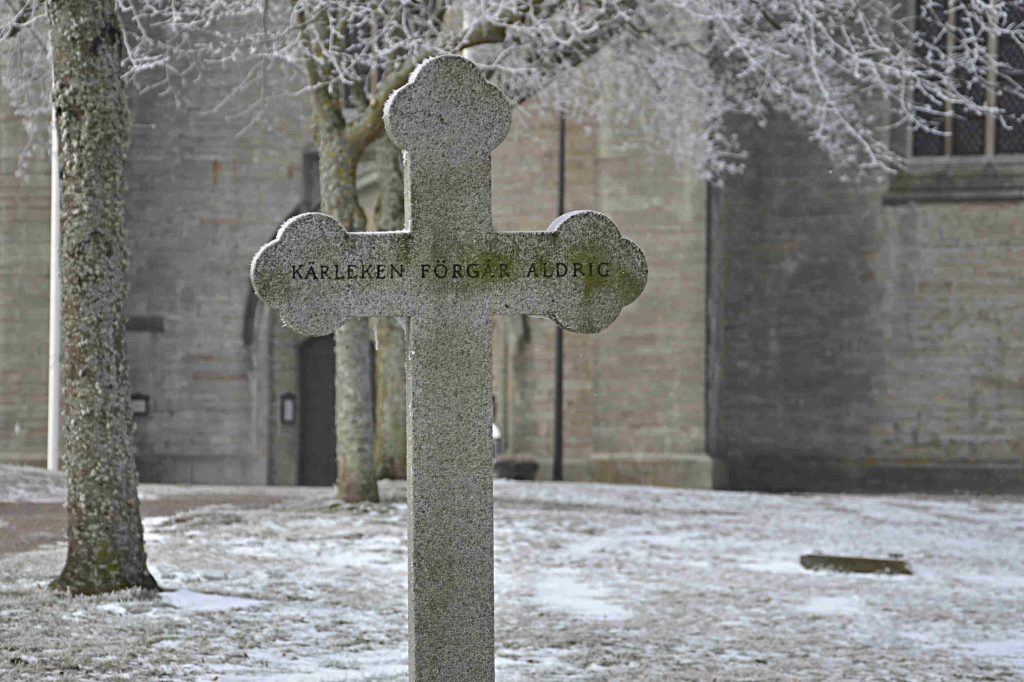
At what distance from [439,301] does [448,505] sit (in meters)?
0.66

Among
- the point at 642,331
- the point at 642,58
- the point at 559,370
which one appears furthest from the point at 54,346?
the point at 642,58

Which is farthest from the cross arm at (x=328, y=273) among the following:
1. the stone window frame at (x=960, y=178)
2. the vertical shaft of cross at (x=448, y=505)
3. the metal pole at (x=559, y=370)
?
the stone window frame at (x=960, y=178)

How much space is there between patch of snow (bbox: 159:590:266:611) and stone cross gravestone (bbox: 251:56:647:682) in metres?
3.04

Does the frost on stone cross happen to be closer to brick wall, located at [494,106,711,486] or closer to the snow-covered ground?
the snow-covered ground

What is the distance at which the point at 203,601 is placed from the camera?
7.15m

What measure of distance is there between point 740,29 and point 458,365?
11.4 meters

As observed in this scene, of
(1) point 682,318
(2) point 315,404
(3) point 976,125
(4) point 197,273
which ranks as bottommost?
(2) point 315,404

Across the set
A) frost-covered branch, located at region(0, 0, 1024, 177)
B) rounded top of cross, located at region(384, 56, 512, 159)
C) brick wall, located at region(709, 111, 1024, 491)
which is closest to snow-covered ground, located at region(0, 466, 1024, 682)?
rounded top of cross, located at region(384, 56, 512, 159)

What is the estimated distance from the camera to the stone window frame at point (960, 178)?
16922 mm

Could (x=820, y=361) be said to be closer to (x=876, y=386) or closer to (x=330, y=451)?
(x=876, y=386)

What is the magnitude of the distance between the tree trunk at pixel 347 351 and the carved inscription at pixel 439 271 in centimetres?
719

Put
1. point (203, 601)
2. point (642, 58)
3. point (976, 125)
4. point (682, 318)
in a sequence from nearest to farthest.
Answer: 1. point (203, 601)
2. point (642, 58)
3. point (682, 318)
4. point (976, 125)

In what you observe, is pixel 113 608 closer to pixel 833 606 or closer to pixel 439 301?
pixel 439 301

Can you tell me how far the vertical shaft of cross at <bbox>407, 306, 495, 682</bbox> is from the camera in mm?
4246
